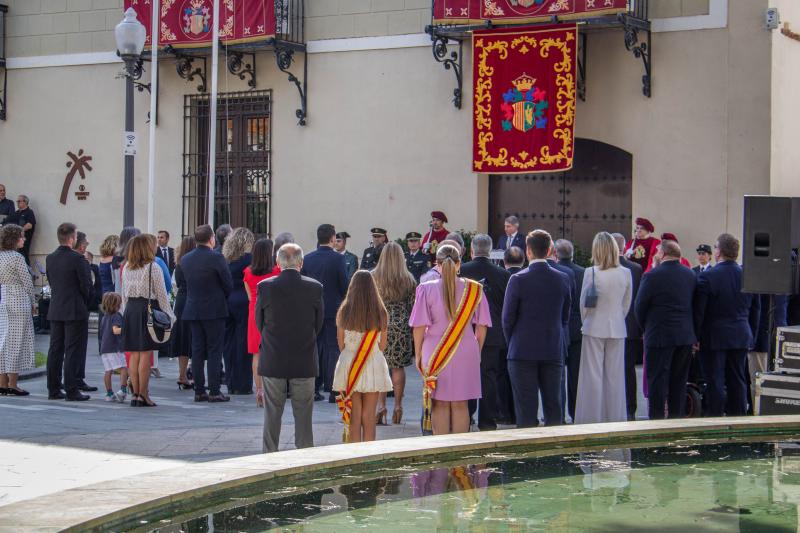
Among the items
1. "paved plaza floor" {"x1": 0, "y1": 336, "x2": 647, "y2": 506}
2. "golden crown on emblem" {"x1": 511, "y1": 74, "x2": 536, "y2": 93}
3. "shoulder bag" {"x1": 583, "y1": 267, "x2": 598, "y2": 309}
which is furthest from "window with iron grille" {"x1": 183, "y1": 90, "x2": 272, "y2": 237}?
"shoulder bag" {"x1": 583, "y1": 267, "x2": 598, "y2": 309}

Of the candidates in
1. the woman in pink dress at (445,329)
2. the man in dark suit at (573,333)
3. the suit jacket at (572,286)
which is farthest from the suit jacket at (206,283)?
the woman in pink dress at (445,329)

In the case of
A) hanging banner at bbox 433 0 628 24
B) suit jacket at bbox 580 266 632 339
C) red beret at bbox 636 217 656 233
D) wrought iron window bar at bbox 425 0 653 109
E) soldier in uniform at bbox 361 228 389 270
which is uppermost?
hanging banner at bbox 433 0 628 24

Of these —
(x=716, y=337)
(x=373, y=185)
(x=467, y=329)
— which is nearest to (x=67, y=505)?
(x=467, y=329)

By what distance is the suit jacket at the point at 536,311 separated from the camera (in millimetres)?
10016

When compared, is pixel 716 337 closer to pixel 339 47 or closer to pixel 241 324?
pixel 241 324

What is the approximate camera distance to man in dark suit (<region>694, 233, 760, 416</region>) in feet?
37.4

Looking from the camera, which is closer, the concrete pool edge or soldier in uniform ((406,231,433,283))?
the concrete pool edge

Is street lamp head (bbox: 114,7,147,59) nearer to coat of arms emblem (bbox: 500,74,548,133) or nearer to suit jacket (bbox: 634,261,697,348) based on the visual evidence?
coat of arms emblem (bbox: 500,74,548,133)

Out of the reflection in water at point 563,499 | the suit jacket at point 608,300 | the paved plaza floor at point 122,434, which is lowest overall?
the paved plaza floor at point 122,434

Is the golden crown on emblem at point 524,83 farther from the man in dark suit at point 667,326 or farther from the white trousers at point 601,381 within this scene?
the white trousers at point 601,381

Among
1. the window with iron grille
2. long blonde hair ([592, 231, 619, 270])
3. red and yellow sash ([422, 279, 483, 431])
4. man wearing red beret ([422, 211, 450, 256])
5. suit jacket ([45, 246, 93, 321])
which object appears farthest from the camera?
the window with iron grille

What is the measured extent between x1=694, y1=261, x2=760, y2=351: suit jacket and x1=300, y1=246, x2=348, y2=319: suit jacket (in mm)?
3554

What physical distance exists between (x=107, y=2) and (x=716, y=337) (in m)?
14.7

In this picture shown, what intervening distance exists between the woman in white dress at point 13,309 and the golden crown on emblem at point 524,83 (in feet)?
26.4
